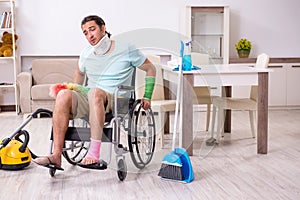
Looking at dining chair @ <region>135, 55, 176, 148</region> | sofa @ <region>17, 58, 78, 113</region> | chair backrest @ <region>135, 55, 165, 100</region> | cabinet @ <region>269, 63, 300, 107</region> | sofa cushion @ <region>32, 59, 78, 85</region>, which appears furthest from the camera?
cabinet @ <region>269, 63, 300, 107</region>

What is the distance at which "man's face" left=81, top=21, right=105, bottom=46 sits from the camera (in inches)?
137

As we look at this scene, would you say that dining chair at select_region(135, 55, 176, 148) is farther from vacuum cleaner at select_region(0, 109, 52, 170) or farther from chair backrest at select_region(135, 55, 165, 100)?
vacuum cleaner at select_region(0, 109, 52, 170)

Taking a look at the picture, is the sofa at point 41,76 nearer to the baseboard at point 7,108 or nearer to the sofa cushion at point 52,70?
the sofa cushion at point 52,70

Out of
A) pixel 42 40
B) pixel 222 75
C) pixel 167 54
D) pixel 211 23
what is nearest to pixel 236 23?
pixel 211 23

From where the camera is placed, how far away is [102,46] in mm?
3529

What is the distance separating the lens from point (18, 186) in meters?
3.22

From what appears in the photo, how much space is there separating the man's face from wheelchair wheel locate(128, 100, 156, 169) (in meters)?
0.50

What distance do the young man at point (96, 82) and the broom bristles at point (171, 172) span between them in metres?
0.43

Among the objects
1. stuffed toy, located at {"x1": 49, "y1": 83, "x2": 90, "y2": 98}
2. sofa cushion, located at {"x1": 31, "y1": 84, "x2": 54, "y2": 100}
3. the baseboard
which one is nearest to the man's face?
stuffed toy, located at {"x1": 49, "y1": 83, "x2": 90, "y2": 98}

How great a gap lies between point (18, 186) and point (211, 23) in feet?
13.6

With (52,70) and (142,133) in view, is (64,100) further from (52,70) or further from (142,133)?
(52,70)

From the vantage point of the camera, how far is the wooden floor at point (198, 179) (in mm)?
3037

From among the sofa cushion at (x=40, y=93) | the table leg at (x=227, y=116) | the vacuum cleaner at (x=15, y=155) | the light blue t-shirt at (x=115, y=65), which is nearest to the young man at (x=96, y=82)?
the light blue t-shirt at (x=115, y=65)

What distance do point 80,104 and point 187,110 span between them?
89 centimetres
